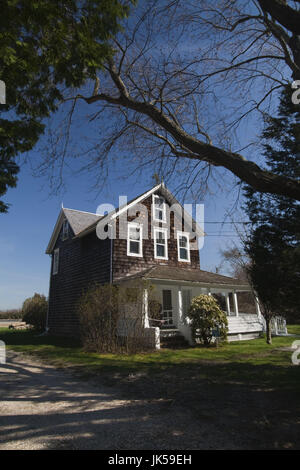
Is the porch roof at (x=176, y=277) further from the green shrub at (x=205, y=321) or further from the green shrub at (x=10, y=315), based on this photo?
the green shrub at (x=10, y=315)

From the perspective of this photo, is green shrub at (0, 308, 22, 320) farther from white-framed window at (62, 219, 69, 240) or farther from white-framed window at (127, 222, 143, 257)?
white-framed window at (127, 222, 143, 257)

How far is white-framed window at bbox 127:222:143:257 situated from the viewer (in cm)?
1684

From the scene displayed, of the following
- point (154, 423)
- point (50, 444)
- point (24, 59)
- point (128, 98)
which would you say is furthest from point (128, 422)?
point (24, 59)

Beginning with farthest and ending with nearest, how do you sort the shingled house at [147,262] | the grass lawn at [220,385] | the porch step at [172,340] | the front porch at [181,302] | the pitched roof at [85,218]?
1. the pitched roof at [85,218]
2. the shingled house at [147,262]
3. the front porch at [181,302]
4. the porch step at [172,340]
5. the grass lawn at [220,385]

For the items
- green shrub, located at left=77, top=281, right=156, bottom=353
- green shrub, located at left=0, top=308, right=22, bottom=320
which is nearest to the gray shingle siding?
green shrub, located at left=77, top=281, right=156, bottom=353

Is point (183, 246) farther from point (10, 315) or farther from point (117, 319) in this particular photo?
point (10, 315)

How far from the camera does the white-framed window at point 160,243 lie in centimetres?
1806

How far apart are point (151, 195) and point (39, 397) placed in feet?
46.5

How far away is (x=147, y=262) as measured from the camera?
17266 millimetres

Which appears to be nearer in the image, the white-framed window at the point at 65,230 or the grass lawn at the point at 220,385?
the grass lawn at the point at 220,385

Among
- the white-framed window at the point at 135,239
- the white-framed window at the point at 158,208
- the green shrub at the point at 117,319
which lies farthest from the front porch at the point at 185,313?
the white-framed window at the point at 158,208

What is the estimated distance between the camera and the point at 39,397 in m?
5.69

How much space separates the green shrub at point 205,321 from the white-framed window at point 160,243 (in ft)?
15.8

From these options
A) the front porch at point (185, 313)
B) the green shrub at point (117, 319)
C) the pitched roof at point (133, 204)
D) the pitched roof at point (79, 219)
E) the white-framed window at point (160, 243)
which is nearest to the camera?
the green shrub at point (117, 319)
